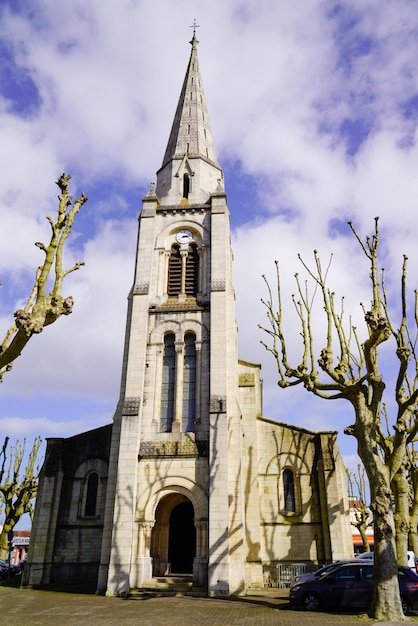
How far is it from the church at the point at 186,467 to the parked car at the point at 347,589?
4.30 meters

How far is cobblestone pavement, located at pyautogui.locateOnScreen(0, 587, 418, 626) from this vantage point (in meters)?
12.4

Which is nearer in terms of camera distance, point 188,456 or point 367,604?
point 367,604

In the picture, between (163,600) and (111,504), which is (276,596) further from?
(111,504)

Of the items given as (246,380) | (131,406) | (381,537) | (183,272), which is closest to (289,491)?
(246,380)

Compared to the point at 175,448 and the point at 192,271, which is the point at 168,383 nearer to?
the point at 175,448

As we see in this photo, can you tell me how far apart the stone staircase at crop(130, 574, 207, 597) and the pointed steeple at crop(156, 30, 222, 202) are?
19246 millimetres

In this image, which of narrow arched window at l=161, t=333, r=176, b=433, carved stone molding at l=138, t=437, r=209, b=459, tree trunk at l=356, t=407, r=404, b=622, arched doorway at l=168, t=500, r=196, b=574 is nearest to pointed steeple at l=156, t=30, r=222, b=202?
narrow arched window at l=161, t=333, r=176, b=433

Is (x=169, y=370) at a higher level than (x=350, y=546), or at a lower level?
higher

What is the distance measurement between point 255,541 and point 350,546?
4457 mm

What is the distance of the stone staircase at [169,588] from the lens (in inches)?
719

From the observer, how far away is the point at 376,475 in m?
13.3

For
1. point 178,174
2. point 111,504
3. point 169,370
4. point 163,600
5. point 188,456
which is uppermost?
point 178,174

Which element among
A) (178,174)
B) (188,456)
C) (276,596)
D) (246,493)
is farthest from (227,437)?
(178,174)

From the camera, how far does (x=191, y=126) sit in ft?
107
